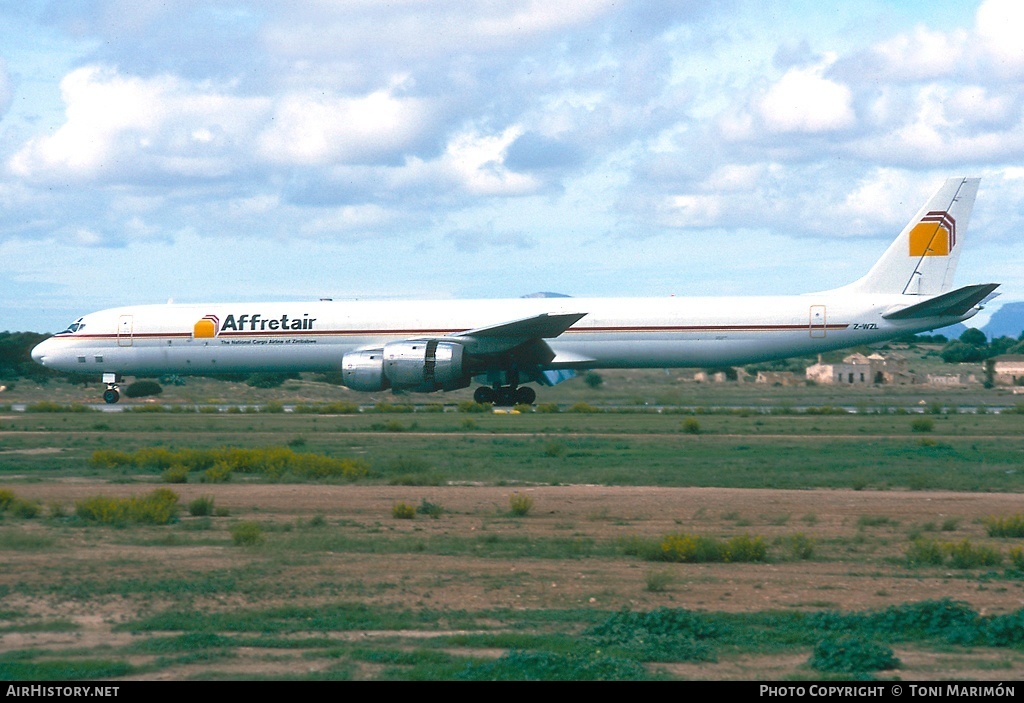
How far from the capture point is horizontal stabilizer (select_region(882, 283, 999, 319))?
29.0 meters

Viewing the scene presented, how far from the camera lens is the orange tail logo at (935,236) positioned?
31500mm

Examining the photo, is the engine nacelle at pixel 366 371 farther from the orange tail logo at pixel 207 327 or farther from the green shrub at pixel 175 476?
the green shrub at pixel 175 476

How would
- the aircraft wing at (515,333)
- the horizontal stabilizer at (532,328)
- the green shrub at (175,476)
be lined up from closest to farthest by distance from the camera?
the green shrub at (175,476) → the horizontal stabilizer at (532,328) → the aircraft wing at (515,333)

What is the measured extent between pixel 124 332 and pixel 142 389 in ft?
33.2

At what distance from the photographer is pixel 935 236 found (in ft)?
103

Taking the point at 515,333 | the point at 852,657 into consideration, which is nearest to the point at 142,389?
the point at 515,333

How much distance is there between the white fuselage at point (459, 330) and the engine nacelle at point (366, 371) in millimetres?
1715

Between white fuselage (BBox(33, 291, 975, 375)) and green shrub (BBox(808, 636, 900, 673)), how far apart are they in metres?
24.8

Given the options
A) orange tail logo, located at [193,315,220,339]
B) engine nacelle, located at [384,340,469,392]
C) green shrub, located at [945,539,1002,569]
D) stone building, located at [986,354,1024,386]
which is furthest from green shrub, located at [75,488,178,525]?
stone building, located at [986,354,1024,386]

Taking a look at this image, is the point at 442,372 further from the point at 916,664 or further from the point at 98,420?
the point at 916,664

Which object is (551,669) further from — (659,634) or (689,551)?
(689,551)

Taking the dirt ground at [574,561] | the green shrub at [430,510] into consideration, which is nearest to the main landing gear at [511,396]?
the dirt ground at [574,561]

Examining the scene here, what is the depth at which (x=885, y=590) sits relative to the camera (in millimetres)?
8969
